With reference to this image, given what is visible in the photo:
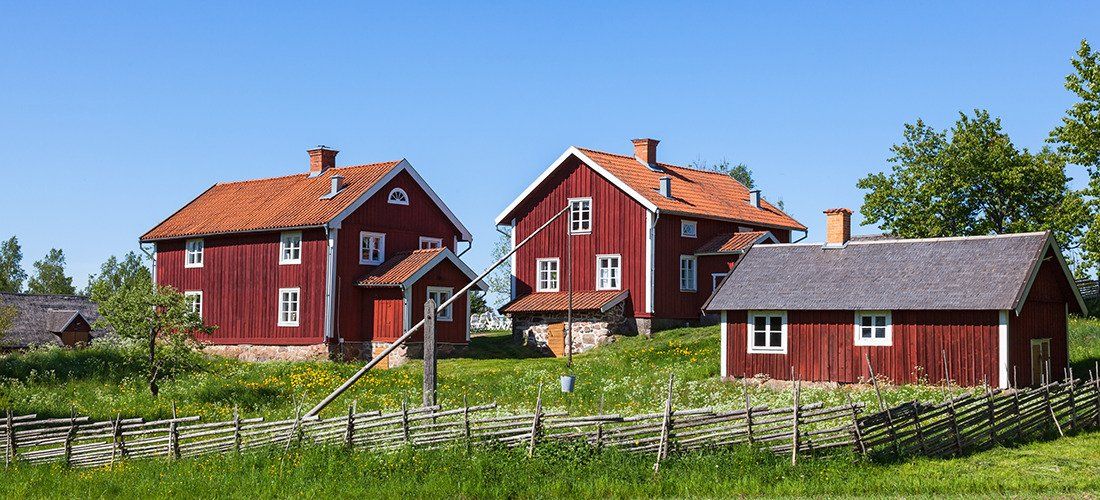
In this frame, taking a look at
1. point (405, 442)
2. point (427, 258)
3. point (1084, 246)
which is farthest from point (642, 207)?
point (405, 442)

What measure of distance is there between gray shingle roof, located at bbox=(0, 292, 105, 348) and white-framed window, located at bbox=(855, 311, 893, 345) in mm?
40343

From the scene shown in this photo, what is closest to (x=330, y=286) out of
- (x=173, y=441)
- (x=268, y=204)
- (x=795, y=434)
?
(x=268, y=204)

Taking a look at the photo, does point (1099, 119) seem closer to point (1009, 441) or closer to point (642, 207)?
point (642, 207)

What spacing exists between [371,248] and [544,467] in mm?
26750

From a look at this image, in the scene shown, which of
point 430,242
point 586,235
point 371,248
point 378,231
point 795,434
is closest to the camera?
point 795,434

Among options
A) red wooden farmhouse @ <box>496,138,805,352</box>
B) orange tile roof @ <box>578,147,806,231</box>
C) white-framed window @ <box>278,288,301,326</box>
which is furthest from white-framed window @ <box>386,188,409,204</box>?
orange tile roof @ <box>578,147,806,231</box>

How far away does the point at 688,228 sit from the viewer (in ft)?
160

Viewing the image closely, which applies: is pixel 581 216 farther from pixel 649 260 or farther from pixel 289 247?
pixel 289 247

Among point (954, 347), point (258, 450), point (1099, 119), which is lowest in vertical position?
point (258, 450)

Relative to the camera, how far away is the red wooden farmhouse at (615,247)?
1849 inches

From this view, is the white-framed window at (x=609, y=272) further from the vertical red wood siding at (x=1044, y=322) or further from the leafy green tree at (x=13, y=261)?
the leafy green tree at (x=13, y=261)

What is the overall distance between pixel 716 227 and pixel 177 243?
2258cm

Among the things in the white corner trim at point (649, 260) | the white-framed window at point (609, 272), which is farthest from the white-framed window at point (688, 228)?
the white-framed window at point (609, 272)

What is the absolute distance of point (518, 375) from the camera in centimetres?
3850
